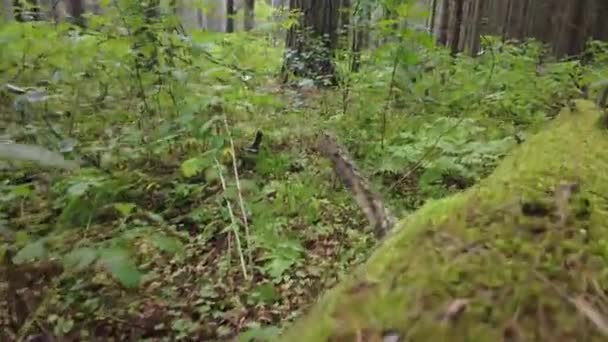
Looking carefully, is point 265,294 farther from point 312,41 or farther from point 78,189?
point 312,41

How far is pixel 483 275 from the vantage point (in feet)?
3.80

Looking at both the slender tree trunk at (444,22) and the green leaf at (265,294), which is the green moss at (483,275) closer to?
the green leaf at (265,294)

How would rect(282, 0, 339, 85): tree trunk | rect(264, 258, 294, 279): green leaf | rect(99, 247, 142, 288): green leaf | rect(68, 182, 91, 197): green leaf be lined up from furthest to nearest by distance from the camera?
rect(282, 0, 339, 85): tree trunk, rect(264, 258, 294, 279): green leaf, rect(68, 182, 91, 197): green leaf, rect(99, 247, 142, 288): green leaf

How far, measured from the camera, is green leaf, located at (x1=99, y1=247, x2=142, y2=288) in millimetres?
1975

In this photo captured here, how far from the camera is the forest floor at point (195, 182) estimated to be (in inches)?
108

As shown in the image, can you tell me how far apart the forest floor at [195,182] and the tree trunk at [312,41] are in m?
1.56

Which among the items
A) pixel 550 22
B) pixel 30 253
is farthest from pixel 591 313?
pixel 550 22

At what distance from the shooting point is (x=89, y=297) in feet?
9.61

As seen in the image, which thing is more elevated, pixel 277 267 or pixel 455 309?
pixel 455 309

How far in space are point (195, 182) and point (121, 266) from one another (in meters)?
1.99

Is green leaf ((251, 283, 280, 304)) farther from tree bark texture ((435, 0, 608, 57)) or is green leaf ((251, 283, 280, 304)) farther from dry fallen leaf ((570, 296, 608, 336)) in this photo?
tree bark texture ((435, 0, 608, 57))

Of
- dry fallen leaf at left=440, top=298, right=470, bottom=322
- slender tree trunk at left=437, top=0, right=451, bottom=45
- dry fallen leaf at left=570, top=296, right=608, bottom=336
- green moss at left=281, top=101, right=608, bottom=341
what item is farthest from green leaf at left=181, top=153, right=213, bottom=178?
slender tree trunk at left=437, top=0, right=451, bottom=45

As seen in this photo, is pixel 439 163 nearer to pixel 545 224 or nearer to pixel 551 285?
pixel 545 224

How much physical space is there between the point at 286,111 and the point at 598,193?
4084mm
